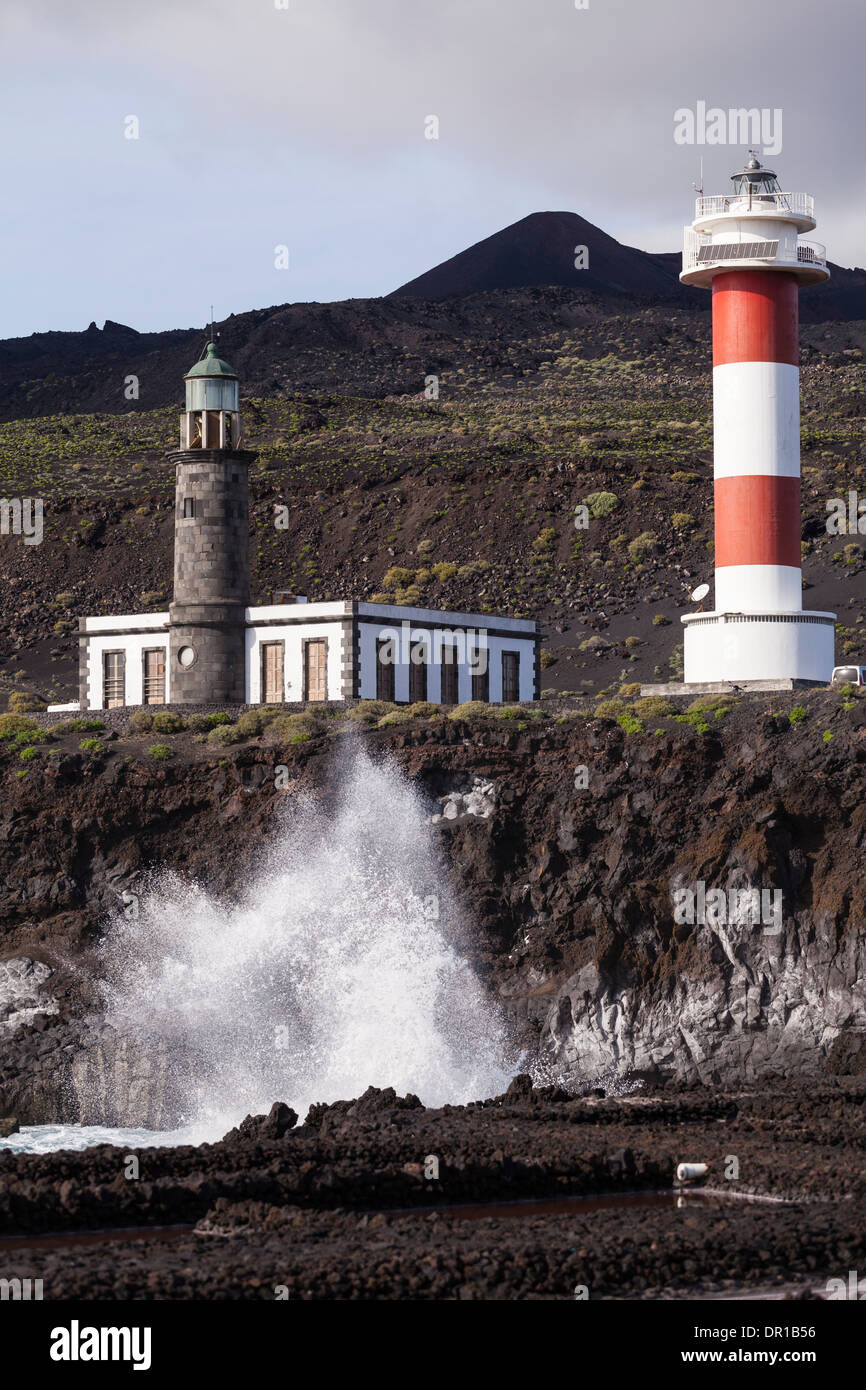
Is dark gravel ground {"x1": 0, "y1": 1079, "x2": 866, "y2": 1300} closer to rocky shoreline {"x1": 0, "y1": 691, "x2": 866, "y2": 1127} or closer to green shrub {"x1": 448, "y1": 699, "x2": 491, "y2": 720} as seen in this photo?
rocky shoreline {"x1": 0, "y1": 691, "x2": 866, "y2": 1127}

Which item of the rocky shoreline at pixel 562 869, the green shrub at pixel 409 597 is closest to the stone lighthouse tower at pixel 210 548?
the rocky shoreline at pixel 562 869

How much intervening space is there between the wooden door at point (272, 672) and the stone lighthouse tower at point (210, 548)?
0.54m

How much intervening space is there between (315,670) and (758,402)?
13511 mm

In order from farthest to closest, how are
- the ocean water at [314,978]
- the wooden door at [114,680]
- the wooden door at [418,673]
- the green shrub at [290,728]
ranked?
the wooden door at [114,680], the wooden door at [418,673], the green shrub at [290,728], the ocean water at [314,978]

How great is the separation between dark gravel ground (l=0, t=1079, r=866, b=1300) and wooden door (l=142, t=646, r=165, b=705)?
21425mm

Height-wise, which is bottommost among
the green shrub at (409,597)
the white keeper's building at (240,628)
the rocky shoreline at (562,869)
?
the rocky shoreline at (562,869)

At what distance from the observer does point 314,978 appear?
38406 mm

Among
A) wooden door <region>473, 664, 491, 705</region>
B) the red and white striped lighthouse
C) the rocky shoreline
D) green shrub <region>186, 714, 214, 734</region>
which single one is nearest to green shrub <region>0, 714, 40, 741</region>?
the rocky shoreline

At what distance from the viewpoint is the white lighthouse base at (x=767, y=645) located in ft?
133

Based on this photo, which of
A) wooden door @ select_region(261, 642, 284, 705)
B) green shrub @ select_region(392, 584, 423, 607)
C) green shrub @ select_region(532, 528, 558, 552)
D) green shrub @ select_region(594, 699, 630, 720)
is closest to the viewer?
green shrub @ select_region(594, 699, 630, 720)

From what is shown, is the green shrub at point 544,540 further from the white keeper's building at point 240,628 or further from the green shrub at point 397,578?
the white keeper's building at point 240,628

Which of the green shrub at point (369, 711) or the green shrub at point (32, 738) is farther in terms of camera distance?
the green shrub at point (32, 738)

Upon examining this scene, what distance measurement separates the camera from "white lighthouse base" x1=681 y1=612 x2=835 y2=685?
40688mm
